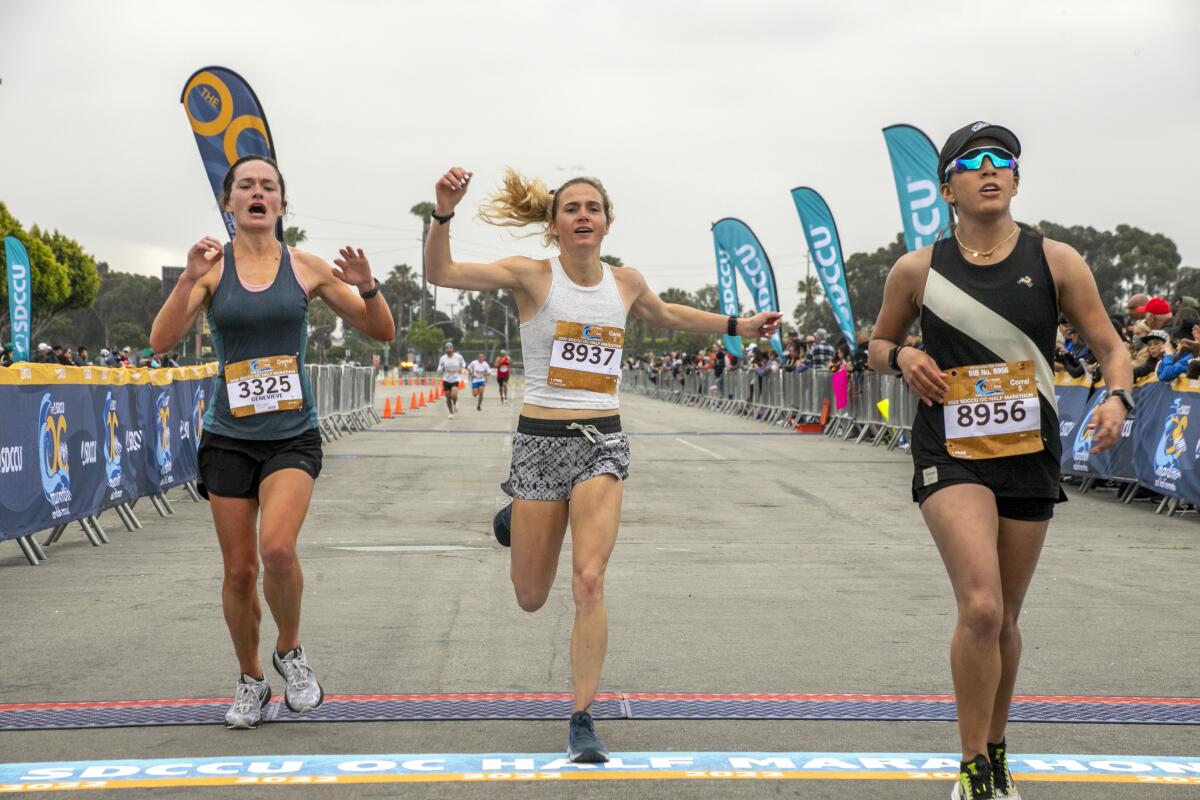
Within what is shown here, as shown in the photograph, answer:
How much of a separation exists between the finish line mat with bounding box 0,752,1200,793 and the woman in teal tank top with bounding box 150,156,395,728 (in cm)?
64

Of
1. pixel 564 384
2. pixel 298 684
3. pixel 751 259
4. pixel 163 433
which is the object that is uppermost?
pixel 751 259

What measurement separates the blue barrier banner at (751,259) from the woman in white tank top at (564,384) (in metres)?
27.7

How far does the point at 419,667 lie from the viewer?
21.0ft

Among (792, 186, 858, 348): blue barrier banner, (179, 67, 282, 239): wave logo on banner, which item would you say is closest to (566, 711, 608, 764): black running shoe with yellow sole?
(179, 67, 282, 239): wave logo on banner

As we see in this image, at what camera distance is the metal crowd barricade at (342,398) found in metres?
25.8

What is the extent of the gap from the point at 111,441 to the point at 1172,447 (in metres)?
9.91

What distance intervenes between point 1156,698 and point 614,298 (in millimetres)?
2713

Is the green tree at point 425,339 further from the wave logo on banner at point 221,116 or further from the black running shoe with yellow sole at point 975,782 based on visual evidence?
the black running shoe with yellow sole at point 975,782

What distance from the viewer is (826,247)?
2834cm

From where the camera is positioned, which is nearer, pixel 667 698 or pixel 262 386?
pixel 262 386

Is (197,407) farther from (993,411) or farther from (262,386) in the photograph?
(993,411)

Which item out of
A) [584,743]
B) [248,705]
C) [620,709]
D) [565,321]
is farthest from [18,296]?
[584,743]

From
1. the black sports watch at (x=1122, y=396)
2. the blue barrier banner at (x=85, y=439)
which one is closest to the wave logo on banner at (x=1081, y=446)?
the blue barrier banner at (x=85, y=439)

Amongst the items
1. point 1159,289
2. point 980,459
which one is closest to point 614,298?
point 980,459
